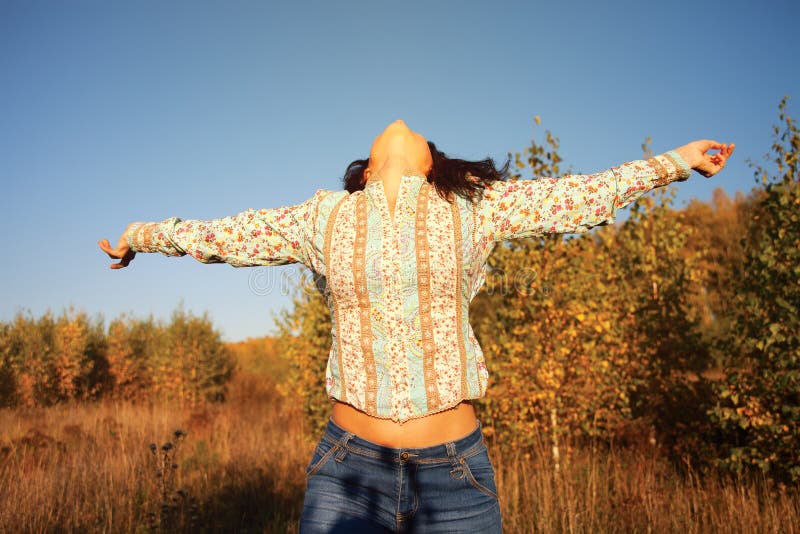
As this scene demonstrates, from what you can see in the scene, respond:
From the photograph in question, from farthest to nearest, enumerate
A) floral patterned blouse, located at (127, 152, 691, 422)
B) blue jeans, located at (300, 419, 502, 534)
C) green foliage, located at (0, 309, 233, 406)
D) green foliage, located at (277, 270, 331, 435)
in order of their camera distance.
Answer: green foliage, located at (0, 309, 233, 406), green foliage, located at (277, 270, 331, 435), floral patterned blouse, located at (127, 152, 691, 422), blue jeans, located at (300, 419, 502, 534)

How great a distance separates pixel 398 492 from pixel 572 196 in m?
1.11

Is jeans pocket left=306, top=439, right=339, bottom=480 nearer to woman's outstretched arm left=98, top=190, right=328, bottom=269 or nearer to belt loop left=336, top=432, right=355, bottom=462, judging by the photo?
belt loop left=336, top=432, right=355, bottom=462

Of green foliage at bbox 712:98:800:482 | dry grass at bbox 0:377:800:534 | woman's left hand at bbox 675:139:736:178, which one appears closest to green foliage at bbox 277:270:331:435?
dry grass at bbox 0:377:800:534

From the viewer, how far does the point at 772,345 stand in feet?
18.2

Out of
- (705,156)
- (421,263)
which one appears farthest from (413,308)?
(705,156)

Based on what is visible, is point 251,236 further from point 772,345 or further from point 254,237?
point 772,345

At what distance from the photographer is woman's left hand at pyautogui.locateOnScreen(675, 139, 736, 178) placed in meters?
2.01

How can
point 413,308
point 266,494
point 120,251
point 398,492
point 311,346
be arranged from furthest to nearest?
point 311,346 → point 266,494 → point 120,251 → point 413,308 → point 398,492

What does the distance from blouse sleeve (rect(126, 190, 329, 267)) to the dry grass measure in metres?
3.21

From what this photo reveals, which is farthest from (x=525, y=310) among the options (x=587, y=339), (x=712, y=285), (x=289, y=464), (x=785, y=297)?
(x=712, y=285)

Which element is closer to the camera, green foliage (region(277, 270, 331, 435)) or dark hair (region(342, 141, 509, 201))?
dark hair (region(342, 141, 509, 201))

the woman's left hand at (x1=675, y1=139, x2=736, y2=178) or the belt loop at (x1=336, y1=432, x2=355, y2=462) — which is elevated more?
the woman's left hand at (x1=675, y1=139, x2=736, y2=178)

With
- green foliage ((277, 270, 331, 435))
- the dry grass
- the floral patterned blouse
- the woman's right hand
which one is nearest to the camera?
the floral patterned blouse

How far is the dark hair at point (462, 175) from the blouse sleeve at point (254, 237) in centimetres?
43
